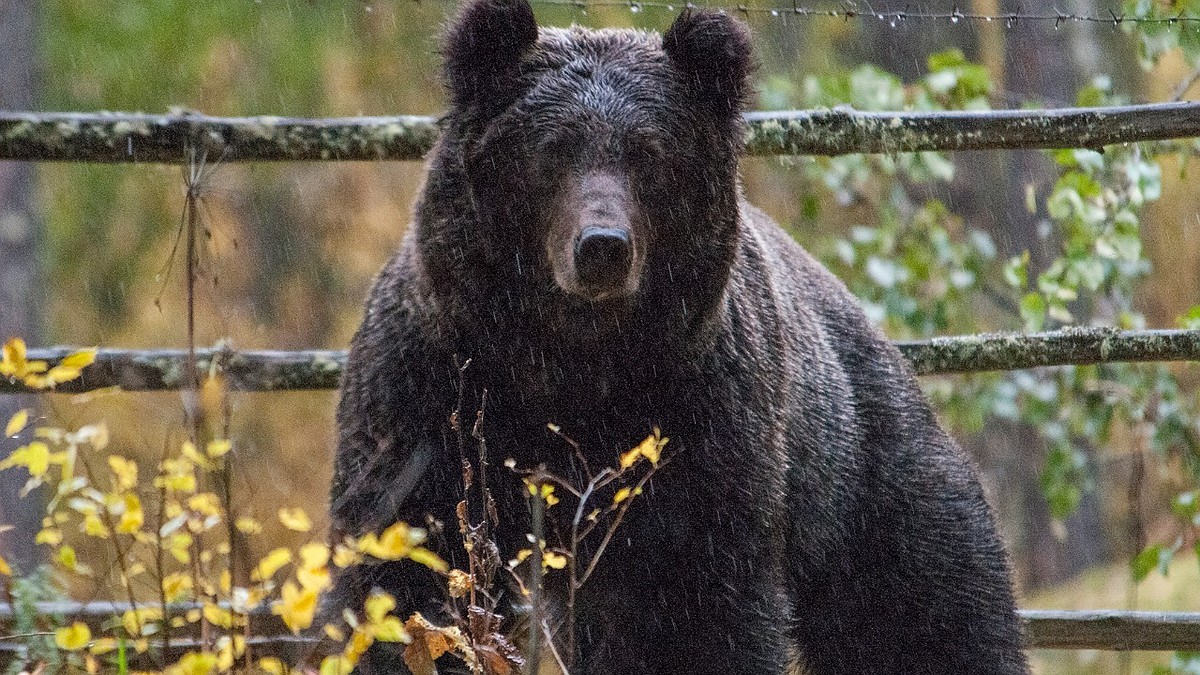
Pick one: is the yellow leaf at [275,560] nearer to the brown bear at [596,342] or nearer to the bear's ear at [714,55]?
the brown bear at [596,342]

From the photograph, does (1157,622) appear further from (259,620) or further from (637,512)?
(259,620)

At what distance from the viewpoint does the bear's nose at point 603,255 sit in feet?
10.9

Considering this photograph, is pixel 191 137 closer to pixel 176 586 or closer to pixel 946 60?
pixel 176 586

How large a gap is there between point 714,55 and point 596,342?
0.87m

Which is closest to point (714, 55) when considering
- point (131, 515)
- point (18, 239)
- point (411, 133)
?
point (411, 133)

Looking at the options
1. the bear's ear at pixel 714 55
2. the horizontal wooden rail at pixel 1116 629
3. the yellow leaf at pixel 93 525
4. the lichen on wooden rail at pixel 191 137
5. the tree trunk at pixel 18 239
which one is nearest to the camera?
the yellow leaf at pixel 93 525

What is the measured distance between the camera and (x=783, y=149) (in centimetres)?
462

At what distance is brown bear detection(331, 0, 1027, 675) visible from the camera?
3.62 metres

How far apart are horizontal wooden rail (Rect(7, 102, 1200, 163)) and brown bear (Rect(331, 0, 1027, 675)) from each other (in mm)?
543

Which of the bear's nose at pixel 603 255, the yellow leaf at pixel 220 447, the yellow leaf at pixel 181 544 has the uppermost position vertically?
the bear's nose at pixel 603 255

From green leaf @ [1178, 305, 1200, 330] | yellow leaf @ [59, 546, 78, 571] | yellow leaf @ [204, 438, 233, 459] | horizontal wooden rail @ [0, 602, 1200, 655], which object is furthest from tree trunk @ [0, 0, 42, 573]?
green leaf @ [1178, 305, 1200, 330]

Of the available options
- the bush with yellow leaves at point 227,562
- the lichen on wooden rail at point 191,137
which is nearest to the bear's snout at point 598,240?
the bush with yellow leaves at point 227,562

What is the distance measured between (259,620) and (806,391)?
1775 millimetres

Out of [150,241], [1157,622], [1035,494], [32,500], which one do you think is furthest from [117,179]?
[1157,622]
